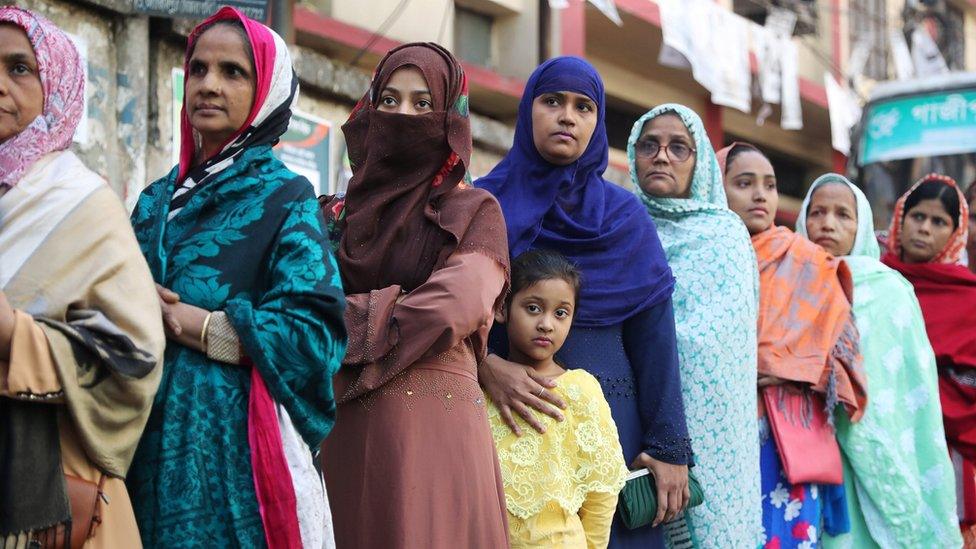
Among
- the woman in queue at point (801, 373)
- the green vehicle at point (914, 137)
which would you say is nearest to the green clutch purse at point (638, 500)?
the woman in queue at point (801, 373)

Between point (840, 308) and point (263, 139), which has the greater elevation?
point (263, 139)

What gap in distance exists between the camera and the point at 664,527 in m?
3.94

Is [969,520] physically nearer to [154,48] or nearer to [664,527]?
[664,527]

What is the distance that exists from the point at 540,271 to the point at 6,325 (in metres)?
1.55

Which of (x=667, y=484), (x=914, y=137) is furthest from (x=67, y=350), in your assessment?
(x=914, y=137)

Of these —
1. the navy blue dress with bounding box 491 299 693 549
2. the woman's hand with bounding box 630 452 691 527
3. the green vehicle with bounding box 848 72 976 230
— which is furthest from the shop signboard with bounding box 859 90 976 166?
the woman's hand with bounding box 630 452 691 527

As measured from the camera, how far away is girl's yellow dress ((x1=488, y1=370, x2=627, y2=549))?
11.1 feet

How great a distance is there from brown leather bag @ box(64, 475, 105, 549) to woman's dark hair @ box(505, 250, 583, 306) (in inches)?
55.3

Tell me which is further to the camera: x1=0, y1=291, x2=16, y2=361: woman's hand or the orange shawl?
the orange shawl

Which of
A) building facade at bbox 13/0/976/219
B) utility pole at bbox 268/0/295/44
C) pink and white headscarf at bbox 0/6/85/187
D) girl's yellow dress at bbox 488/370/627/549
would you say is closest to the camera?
pink and white headscarf at bbox 0/6/85/187

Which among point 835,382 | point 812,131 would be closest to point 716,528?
point 835,382

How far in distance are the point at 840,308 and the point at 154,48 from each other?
3.67 metres

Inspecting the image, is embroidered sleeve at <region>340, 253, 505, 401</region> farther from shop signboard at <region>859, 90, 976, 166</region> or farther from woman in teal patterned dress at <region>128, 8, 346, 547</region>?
shop signboard at <region>859, 90, 976, 166</region>

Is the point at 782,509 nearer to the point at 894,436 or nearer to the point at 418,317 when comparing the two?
the point at 894,436
